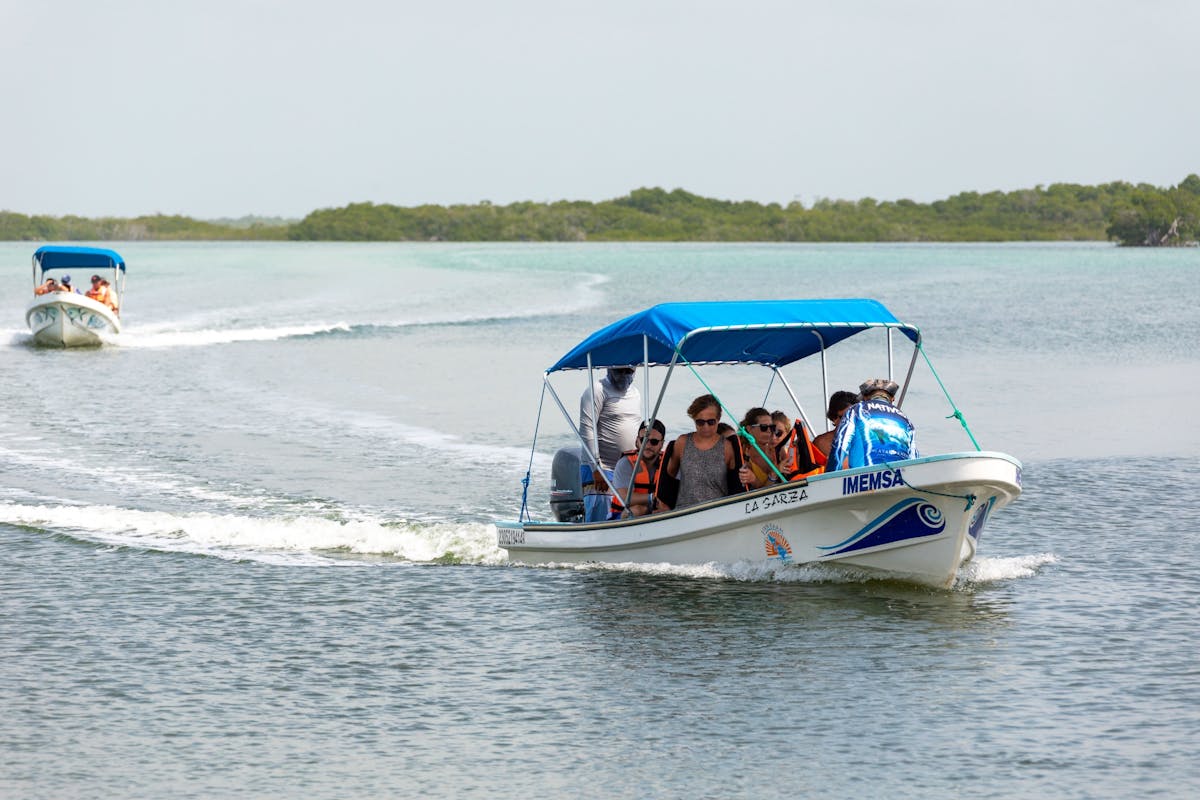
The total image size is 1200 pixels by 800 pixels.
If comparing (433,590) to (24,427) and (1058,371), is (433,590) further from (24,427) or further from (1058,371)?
(1058,371)

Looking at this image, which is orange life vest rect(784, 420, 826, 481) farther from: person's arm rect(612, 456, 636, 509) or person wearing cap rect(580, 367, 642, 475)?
person wearing cap rect(580, 367, 642, 475)

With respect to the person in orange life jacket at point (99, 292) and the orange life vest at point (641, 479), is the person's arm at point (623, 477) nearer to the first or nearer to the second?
the orange life vest at point (641, 479)

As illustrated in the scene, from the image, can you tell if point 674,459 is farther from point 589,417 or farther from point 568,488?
point 568,488

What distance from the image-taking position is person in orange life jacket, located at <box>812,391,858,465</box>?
12.7 meters

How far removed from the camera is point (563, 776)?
27.2ft

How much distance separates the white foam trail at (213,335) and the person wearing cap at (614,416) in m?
30.5

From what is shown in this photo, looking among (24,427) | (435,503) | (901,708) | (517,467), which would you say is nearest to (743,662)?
(901,708)

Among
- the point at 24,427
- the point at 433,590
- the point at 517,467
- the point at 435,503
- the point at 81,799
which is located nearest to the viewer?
the point at 81,799

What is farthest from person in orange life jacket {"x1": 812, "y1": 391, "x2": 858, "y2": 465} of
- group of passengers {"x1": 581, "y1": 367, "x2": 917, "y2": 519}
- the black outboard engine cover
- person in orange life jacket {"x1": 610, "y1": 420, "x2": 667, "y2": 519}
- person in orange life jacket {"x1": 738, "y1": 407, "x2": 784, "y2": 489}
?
the black outboard engine cover

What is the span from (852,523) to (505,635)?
2.94 metres

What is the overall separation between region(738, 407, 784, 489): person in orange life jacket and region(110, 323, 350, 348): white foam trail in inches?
1254

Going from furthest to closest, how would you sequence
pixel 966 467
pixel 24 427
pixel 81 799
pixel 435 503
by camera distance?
pixel 24 427 < pixel 435 503 < pixel 966 467 < pixel 81 799

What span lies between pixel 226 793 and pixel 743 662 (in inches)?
151

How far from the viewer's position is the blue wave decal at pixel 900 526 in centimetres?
1209
